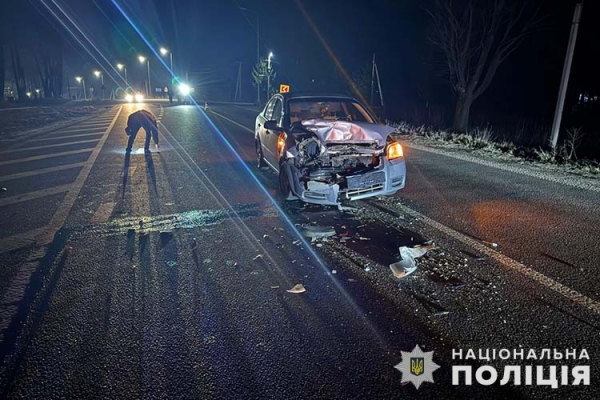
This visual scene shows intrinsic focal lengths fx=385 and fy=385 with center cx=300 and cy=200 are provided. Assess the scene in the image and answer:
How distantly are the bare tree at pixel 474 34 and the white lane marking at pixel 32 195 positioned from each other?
16186mm

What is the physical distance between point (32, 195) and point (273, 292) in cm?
551

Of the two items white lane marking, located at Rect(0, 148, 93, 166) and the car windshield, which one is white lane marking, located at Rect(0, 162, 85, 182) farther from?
the car windshield

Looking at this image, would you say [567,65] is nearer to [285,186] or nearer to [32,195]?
[285,186]

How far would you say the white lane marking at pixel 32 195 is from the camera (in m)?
6.29

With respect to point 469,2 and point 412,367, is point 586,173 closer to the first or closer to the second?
point 412,367

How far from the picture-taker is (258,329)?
2875 mm

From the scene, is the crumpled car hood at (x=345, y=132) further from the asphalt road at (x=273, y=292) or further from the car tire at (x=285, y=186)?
the asphalt road at (x=273, y=292)

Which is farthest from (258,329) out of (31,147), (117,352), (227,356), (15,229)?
(31,147)

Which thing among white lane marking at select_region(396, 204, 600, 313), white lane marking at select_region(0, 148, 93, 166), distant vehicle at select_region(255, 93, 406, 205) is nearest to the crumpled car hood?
distant vehicle at select_region(255, 93, 406, 205)

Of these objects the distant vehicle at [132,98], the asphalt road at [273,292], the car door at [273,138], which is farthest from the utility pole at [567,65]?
the distant vehicle at [132,98]

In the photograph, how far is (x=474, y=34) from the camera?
17578 millimetres

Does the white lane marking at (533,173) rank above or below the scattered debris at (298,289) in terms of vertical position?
above

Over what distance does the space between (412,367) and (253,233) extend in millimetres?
2760

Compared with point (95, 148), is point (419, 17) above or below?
above
